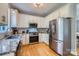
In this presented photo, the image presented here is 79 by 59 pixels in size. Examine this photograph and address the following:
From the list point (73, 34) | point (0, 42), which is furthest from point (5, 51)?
point (73, 34)

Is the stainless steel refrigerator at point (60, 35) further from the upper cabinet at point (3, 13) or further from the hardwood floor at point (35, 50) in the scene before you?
the upper cabinet at point (3, 13)

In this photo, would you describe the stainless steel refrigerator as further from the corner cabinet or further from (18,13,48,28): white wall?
the corner cabinet

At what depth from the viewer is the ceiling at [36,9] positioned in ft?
6.08

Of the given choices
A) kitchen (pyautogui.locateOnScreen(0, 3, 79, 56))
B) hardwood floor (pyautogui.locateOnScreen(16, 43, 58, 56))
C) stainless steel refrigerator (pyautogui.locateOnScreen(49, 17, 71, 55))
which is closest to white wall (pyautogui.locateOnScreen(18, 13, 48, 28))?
kitchen (pyautogui.locateOnScreen(0, 3, 79, 56))

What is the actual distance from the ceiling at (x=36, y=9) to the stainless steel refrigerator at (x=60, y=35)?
224mm

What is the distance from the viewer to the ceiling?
73.0 inches

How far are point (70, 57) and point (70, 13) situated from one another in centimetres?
76

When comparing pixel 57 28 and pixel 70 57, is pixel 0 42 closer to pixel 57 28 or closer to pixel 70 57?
pixel 57 28

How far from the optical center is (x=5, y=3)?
1795 millimetres

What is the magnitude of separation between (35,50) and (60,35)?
0.56 metres

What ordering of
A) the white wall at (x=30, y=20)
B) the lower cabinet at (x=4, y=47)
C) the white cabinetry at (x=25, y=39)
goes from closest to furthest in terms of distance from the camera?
the lower cabinet at (x=4, y=47)
the white wall at (x=30, y=20)
the white cabinetry at (x=25, y=39)

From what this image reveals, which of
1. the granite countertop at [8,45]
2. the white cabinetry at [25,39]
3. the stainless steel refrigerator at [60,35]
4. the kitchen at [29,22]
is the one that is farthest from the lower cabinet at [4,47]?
the stainless steel refrigerator at [60,35]

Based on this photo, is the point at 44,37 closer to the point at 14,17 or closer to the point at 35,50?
the point at 35,50

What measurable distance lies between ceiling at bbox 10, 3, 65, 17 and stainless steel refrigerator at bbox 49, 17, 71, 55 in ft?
0.74
